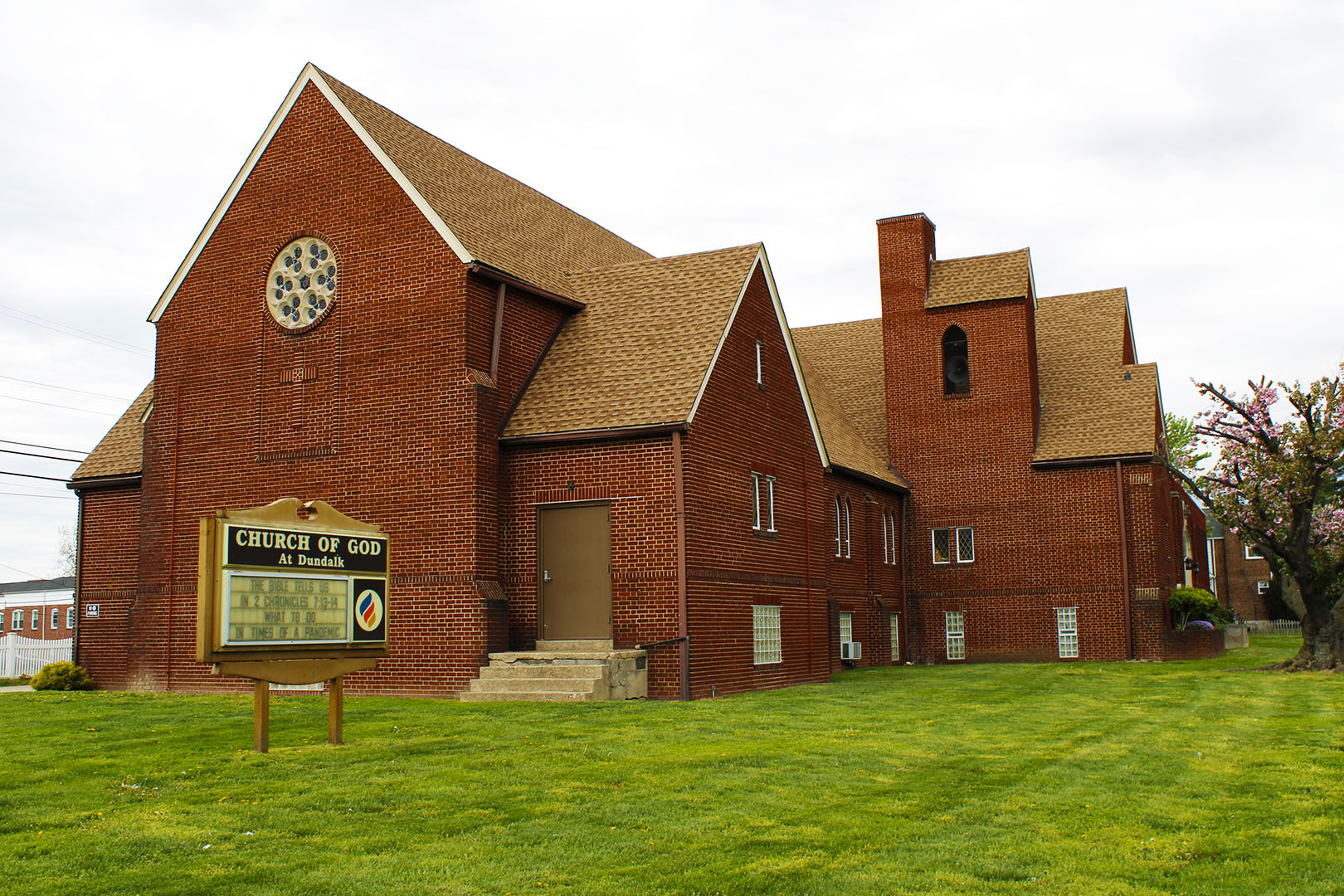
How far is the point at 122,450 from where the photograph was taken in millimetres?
27312

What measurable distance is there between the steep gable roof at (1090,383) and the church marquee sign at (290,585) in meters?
26.0

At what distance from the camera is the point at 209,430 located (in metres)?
22.9

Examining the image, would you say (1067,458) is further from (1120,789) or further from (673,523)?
(1120,789)

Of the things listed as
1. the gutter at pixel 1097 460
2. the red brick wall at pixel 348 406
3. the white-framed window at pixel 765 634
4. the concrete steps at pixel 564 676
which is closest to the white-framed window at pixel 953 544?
the gutter at pixel 1097 460

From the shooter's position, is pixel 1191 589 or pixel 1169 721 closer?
pixel 1169 721

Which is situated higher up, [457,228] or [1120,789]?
[457,228]

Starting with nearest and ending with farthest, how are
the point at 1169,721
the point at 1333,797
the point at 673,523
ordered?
the point at 1333,797 < the point at 1169,721 < the point at 673,523

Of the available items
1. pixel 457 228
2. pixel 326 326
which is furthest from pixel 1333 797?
pixel 326 326

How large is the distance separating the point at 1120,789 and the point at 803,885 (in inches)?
Answer: 174

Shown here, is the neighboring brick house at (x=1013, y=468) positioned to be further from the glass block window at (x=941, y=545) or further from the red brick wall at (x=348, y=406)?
the red brick wall at (x=348, y=406)

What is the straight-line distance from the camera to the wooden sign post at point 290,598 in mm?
11578

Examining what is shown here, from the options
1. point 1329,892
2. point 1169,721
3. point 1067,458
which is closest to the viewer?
point 1329,892

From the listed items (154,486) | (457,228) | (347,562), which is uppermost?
(457,228)

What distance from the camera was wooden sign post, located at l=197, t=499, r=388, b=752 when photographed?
456 inches
